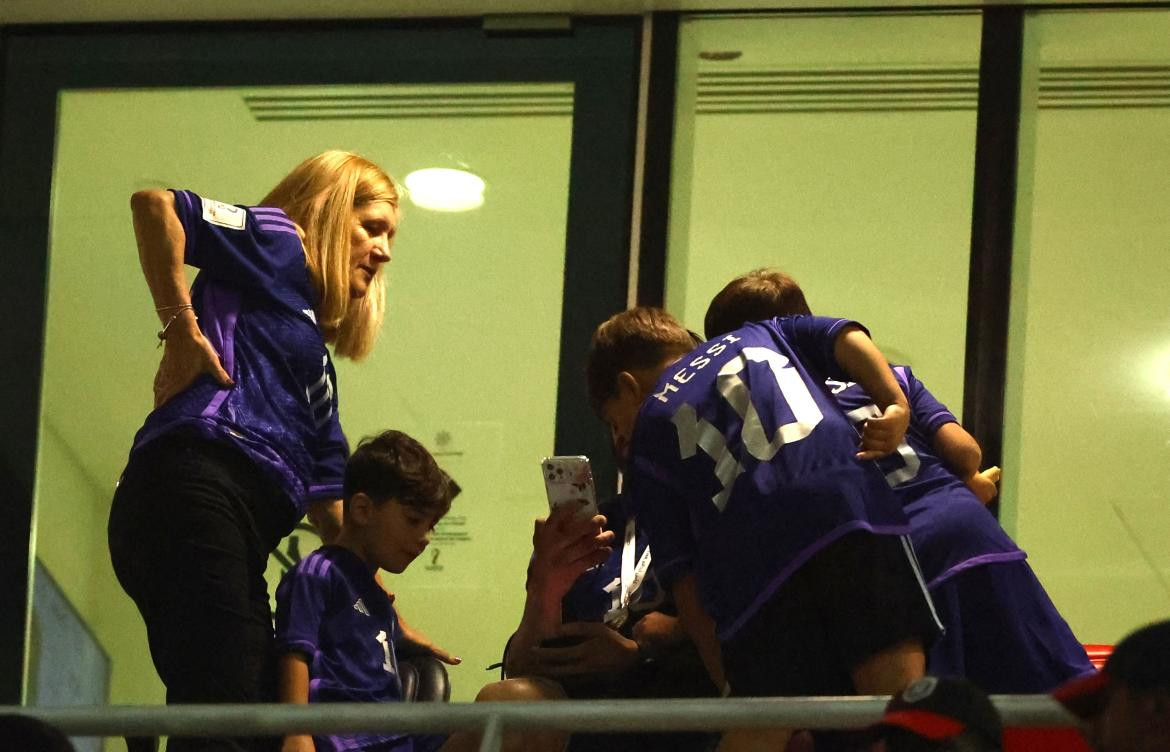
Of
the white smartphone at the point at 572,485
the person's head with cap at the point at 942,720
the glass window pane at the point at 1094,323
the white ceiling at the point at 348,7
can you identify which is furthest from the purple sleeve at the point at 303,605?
the white ceiling at the point at 348,7

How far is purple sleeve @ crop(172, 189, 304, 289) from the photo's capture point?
2936 mm

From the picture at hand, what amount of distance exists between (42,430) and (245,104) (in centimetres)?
94

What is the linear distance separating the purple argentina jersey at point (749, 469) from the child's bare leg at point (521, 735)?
325 mm

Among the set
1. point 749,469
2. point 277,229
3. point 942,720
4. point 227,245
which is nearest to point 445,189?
point 277,229

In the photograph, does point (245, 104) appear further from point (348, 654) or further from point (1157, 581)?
point (1157, 581)

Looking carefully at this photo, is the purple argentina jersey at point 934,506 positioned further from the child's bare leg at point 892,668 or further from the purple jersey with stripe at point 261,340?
the purple jersey with stripe at point 261,340

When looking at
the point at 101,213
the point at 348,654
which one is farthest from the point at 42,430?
the point at 348,654

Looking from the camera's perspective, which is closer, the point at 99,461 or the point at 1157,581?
the point at 1157,581

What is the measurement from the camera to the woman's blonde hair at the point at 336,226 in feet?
10.2

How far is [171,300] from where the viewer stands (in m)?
2.83

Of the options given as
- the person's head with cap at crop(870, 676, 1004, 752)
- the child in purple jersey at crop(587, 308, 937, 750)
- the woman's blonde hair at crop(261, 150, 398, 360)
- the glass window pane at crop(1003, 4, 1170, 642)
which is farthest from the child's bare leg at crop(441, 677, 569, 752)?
the glass window pane at crop(1003, 4, 1170, 642)

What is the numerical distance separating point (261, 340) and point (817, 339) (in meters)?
0.94

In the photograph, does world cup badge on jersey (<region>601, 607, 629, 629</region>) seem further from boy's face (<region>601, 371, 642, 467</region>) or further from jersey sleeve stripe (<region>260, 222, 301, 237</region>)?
jersey sleeve stripe (<region>260, 222, 301, 237</region>)

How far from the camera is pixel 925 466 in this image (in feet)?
8.97
